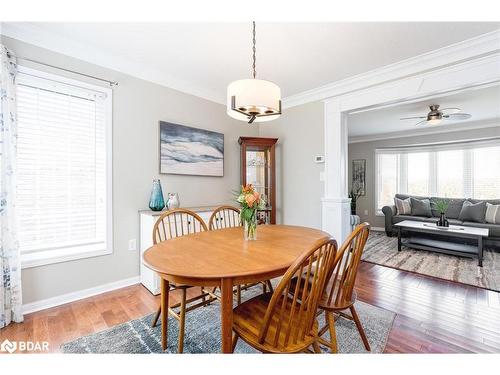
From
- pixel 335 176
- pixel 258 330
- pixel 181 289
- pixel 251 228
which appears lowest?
pixel 181 289

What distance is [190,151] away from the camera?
3088 millimetres

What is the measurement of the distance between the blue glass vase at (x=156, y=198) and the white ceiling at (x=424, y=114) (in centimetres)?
313

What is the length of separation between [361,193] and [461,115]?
297 centimetres

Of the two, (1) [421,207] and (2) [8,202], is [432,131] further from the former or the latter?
(2) [8,202]

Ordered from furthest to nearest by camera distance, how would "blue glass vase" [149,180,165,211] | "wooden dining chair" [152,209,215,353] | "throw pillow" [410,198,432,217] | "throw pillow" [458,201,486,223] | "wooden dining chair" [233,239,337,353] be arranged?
"throw pillow" [410,198,432,217] → "throw pillow" [458,201,486,223] → "blue glass vase" [149,180,165,211] → "wooden dining chair" [152,209,215,353] → "wooden dining chair" [233,239,337,353]

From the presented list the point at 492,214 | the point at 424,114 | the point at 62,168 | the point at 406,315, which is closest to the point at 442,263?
the point at 492,214

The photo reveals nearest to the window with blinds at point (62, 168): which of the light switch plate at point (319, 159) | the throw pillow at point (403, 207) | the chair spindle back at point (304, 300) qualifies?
the chair spindle back at point (304, 300)

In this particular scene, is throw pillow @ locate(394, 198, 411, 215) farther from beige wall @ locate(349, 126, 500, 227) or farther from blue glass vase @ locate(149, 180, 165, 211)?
blue glass vase @ locate(149, 180, 165, 211)

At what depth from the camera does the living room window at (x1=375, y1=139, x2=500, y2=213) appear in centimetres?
477

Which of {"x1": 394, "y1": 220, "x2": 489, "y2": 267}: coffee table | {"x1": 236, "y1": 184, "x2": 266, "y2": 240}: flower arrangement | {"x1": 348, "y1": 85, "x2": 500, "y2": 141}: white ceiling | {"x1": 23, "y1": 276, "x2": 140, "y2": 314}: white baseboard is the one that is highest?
{"x1": 348, "y1": 85, "x2": 500, "y2": 141}: white ceiling

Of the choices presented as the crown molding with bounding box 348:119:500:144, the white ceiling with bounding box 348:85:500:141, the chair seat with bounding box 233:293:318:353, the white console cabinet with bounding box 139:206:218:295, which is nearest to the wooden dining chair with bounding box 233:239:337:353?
the chair seat with bounding box 233:293:318:353

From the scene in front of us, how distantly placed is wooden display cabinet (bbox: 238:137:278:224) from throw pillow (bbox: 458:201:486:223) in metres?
3.73

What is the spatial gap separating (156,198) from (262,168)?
1.64 m
